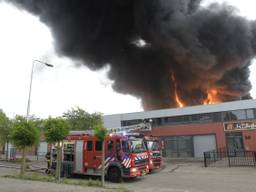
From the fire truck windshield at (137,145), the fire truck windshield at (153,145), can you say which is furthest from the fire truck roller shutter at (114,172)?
the fire truck windshield at (153,145)

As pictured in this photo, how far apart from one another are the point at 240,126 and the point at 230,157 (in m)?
3.54

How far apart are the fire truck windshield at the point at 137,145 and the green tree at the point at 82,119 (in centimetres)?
1374

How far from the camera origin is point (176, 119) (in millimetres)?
28062

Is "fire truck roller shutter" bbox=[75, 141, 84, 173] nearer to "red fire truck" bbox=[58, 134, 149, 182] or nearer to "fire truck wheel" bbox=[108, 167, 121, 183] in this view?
"red fire truck" bbox=[58, 134, 149, 182]

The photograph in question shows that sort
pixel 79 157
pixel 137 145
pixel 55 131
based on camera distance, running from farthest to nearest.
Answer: pixel 79 157
pixel 137 145
pixel 55 131

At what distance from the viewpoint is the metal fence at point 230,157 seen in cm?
1878

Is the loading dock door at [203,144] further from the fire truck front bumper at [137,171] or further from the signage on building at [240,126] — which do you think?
the fire truck front bumper at [137,171]

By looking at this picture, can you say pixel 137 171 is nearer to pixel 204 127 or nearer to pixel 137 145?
pixel 137 145

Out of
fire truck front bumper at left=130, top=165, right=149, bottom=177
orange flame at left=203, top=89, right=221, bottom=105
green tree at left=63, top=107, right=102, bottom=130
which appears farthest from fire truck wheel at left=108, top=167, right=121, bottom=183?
orange flame at left=203, top=89, right=221, bottom=105

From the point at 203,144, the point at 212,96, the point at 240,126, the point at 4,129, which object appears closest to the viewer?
the point at 240,126

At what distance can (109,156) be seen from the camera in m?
13.0

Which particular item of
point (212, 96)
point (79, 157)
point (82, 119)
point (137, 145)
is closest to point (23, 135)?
point (79, 157)

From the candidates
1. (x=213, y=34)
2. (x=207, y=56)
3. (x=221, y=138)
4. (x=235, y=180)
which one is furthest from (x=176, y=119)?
(x=235, y=180)

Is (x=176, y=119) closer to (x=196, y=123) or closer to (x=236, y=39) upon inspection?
(x=196, y=123)
